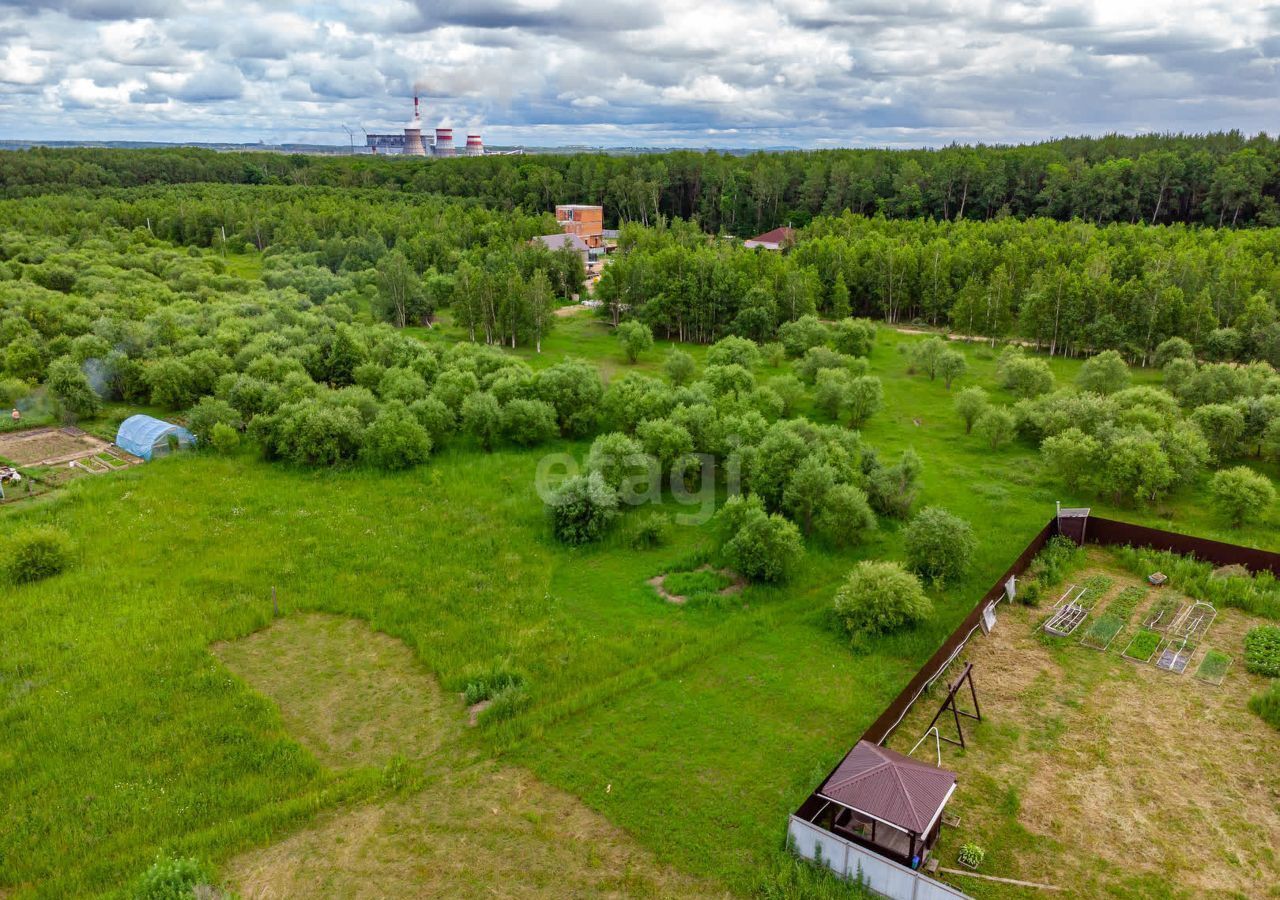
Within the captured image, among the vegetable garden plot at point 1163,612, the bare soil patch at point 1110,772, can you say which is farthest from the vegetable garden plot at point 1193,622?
the bare soil patch at point 1110,772

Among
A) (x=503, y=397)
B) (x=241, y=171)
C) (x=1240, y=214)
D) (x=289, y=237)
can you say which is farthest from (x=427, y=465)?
(x=241, y=171)

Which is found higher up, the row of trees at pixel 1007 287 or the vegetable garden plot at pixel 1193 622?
the row of trees at pixel 1007 287

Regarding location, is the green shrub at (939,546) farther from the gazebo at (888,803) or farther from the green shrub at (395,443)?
the green shrub at (395,443)

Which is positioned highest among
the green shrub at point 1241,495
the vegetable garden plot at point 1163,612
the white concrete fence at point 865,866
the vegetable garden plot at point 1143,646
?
the green shrub at point 1241,495

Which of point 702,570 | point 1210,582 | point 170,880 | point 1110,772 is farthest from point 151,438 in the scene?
point 1210,582

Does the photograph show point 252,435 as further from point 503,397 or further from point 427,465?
point 503,397
